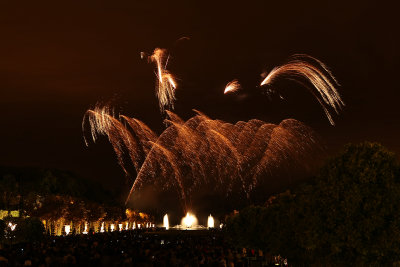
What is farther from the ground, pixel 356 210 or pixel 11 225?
pixel 11 225

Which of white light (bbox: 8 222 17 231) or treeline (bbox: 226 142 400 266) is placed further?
white light (bbox: 8 222 17 231)

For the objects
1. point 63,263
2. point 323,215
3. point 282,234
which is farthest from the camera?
point 282,234

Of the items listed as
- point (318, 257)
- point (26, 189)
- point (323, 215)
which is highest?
point (26, 189)

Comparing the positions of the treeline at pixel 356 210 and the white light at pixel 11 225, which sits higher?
the white light at pixel 11 225

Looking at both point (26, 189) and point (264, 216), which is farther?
point (26, 189)

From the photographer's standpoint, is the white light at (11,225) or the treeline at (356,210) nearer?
the treeline at (356,210)

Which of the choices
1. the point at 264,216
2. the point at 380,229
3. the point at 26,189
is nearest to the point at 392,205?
the point at 380,229

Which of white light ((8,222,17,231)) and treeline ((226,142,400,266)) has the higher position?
white light ((8,222,17,231))

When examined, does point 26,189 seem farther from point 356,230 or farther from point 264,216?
point 356,230

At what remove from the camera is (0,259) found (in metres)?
31.2

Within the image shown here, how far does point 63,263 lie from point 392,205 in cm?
1968

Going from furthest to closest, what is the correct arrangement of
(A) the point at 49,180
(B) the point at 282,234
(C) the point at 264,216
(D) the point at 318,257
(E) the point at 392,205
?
(A) the point at 49,180 < (C) the point at 264,216 < (B) the point at 282,234 < (D) the point at 318,257 < (E) the point at 392,205

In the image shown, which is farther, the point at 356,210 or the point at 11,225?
the point at 11,225

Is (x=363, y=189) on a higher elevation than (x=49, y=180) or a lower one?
lower
